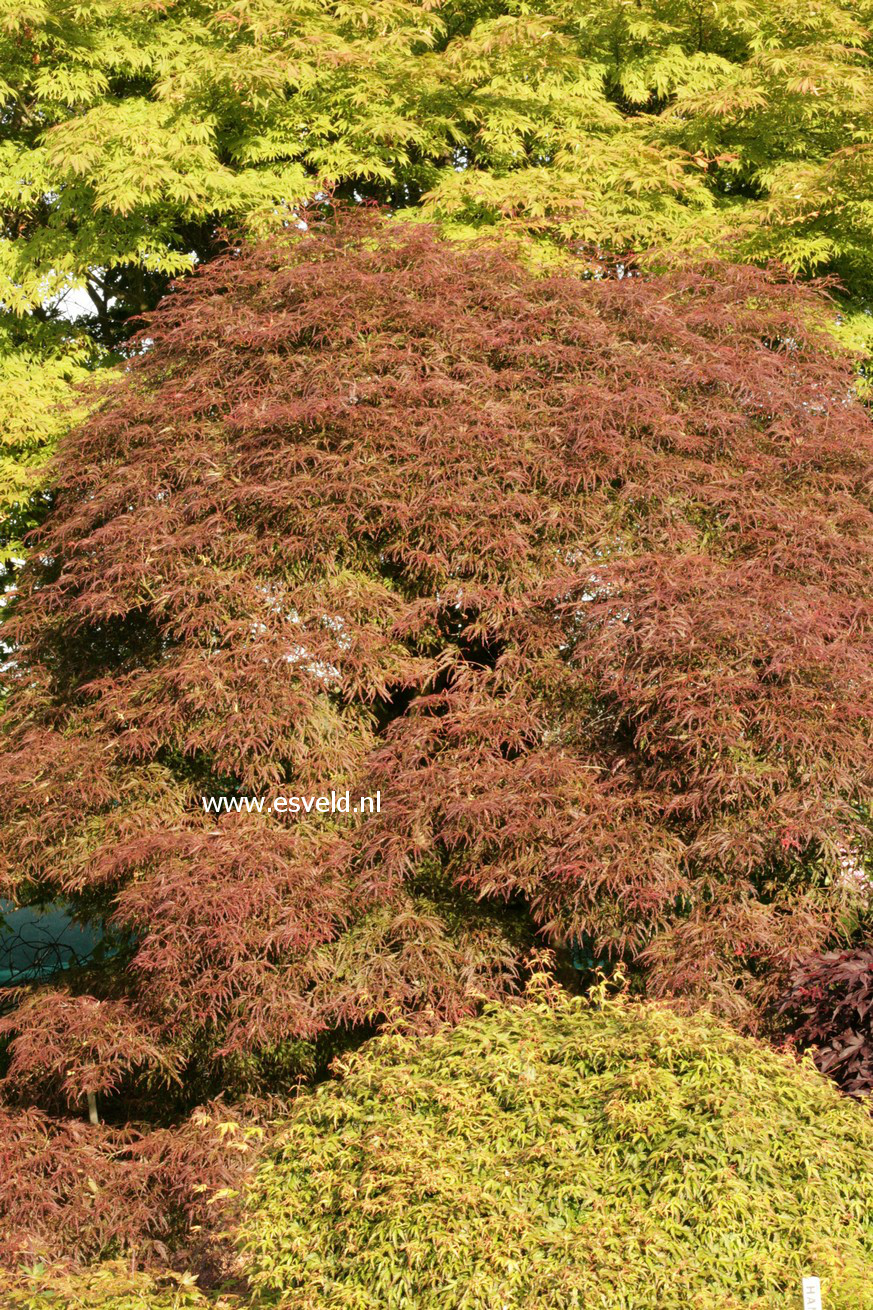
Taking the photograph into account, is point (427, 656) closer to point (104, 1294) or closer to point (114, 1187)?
point (114, 1187)

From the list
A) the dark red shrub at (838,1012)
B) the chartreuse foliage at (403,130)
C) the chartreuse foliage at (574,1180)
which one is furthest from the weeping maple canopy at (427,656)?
the chartreuse foliage at (403,130)

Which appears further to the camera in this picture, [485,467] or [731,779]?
[485,467]

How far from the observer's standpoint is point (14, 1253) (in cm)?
529

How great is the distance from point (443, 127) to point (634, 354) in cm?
363

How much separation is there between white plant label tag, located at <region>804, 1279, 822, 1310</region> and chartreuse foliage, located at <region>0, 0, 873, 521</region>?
674cm

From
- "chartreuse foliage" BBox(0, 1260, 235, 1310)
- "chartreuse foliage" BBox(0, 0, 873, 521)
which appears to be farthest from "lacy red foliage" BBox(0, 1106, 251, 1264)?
"chartreuse foliage" BBox(0, 0, 873, 521)

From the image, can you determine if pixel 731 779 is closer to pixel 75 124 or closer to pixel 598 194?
pixel 598 194

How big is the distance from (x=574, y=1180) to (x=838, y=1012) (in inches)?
67.1

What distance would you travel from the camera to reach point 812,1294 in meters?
3.21

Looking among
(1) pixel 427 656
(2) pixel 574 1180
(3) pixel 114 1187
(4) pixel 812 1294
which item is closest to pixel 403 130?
(1) pixel 427 656

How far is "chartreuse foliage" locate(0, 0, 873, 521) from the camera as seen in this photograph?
8633 millimetres

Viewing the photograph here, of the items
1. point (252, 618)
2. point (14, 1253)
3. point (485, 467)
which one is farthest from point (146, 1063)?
point (485, 467)

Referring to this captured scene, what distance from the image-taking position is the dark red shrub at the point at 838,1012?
16.1 ft

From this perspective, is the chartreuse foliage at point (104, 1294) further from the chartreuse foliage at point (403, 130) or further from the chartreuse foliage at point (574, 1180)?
the chartreuse foliage at point (403, 130)
